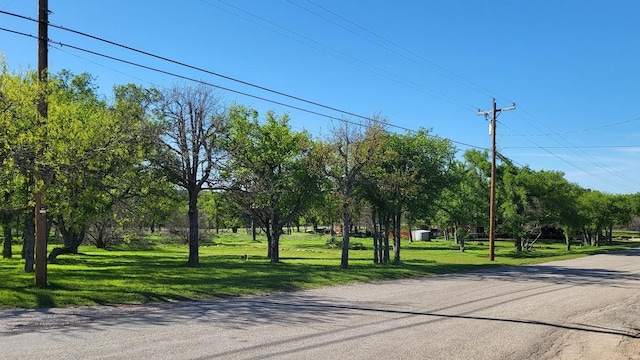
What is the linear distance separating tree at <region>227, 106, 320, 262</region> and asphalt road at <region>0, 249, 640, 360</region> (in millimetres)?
11537

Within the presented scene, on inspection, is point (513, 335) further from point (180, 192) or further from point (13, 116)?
point (180, 192)

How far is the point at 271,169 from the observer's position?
3077cm

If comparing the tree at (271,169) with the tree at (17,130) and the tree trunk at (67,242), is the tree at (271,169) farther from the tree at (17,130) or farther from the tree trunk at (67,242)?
the tree at (17,130)

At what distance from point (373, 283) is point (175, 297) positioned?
25.3 ft

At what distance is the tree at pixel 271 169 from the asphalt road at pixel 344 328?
37.9 feet

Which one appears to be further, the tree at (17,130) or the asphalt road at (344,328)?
the tree at (17,130)

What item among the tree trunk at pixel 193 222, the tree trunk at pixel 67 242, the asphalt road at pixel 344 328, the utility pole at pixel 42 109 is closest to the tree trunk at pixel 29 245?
the tree trunk at pixel 67 242

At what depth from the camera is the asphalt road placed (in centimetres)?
784

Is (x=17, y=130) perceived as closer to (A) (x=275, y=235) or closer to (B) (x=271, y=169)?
(B) (x=271, y=169)

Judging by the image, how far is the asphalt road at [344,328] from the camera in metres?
7.84

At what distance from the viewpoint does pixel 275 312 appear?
38.3ft

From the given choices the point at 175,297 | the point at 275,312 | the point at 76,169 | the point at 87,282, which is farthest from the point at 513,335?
the point at 87,282

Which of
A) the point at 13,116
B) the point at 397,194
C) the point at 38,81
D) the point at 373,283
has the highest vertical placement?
the point at 38,81

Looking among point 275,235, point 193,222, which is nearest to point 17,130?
point 193,222
